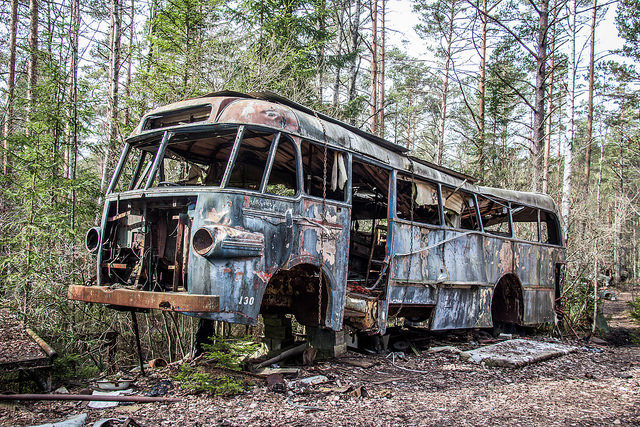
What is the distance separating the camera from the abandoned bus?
15.2ft

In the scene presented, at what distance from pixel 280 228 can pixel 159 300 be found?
60.1 inches

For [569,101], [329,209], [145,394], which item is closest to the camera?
[145,394]

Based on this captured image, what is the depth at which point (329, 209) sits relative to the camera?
5.91 m

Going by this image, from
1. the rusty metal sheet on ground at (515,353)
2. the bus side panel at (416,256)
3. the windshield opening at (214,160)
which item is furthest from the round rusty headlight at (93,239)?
the rusty metal sheet on ground at (515,353)

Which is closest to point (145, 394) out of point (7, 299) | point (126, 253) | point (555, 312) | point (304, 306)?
point (126, 253)

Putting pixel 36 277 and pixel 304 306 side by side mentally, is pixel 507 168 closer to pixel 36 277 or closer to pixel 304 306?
pixel 304 306

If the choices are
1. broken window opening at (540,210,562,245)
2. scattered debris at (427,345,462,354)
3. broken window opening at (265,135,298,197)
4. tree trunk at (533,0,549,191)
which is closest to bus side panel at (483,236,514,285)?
scattered debris at (427,345,462,354)

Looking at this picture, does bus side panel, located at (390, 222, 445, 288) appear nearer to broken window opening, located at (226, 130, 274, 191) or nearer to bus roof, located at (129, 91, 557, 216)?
bus roof, located at (129, 91, 557, 216)

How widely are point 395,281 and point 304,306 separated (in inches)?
63.6

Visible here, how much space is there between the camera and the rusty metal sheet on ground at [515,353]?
23.2 feet

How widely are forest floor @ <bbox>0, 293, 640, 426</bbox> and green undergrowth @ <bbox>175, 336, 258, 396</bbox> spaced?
0.12 metres

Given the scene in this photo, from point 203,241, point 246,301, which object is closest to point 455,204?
point 246,301

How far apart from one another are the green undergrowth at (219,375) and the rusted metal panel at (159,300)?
2.38 ft

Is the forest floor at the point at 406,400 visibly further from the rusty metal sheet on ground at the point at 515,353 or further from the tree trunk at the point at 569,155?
the tree trunk at the point at 569,155
